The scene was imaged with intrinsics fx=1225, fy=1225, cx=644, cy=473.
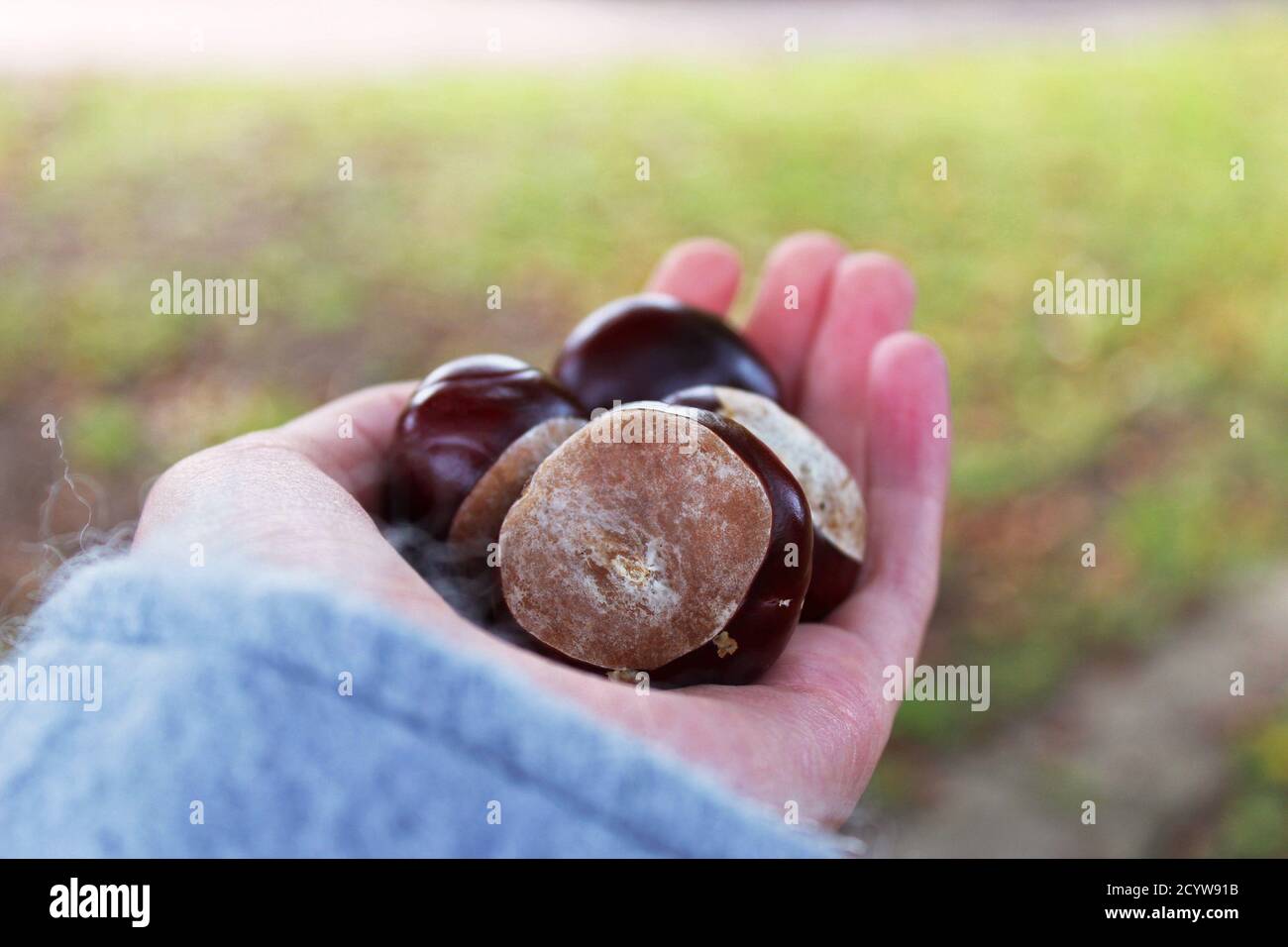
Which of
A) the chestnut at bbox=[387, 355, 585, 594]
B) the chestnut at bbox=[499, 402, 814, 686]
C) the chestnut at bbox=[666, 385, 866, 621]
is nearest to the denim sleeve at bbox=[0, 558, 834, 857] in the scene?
the chestnut at bbox=[499, 402, 814, 686]

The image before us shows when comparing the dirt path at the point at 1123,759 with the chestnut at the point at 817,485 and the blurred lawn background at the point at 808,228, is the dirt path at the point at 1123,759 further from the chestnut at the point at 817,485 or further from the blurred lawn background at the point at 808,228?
the chestnut at the point at 817,485

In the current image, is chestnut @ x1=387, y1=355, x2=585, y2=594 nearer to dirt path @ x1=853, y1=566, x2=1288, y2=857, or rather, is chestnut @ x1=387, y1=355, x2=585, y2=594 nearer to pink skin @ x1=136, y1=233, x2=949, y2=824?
pink skin @ x1=136, y1=233, x2=949, y2=824

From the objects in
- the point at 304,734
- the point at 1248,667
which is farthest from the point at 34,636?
the point at 1248,667

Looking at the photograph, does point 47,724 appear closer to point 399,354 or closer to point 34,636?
point 34,636

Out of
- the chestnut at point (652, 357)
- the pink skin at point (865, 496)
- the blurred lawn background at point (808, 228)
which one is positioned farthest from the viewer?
the blurred lawn background at point (808, 228)

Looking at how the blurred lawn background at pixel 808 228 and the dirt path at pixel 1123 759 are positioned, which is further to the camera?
the blurred lawn background at pixel 808 228

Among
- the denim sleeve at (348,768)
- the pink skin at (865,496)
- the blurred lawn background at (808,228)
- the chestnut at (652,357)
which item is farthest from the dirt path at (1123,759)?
the denim sleeve at (348,768)
